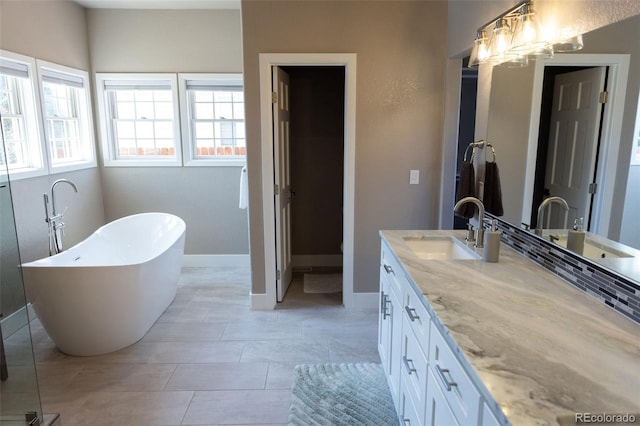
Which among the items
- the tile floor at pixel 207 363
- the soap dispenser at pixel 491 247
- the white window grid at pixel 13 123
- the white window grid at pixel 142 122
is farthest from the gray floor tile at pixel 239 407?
the white window grid at pixel 142 122

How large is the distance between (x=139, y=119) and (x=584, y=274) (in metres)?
4.61

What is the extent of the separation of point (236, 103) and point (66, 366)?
3.12 meters

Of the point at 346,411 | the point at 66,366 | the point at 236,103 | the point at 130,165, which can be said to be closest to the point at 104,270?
the point at 66,366

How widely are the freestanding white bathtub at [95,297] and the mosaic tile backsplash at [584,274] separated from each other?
252 centimetres

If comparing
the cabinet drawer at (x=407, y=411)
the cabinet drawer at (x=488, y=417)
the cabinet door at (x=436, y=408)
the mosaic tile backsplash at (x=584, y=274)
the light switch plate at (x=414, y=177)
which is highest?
the light switch plate at (x=414, y=177)

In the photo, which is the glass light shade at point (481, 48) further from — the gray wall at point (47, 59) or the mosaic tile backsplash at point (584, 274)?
the gray wall at point (47, 59)

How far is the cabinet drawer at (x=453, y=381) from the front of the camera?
1.16 m

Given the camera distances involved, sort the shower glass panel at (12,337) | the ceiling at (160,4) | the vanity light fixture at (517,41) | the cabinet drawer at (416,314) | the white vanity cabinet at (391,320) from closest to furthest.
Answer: the cabinet drawer at (416,314)
the vanity light fixture at (517,41)
the white vanity cabinet at (391,320)
the shower glass panel at (12,337)
the ceiling at (160,4)

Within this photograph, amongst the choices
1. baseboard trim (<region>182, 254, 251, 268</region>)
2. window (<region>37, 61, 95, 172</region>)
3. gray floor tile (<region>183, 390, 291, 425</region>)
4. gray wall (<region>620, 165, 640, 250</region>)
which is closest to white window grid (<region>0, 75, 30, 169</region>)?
window (<region>37, 61, 95, 172</region>)

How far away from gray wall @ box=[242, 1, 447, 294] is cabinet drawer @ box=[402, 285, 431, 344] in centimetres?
171

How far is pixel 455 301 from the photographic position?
5.10 feet

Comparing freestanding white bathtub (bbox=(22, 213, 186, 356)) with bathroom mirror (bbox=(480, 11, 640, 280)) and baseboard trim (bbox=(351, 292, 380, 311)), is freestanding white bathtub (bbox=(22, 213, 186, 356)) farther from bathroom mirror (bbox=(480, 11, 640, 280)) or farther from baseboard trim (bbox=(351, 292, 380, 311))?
bathroom mirror (bbox=(480, 11, 640, 280))

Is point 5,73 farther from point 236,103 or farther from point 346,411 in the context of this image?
point 346,411

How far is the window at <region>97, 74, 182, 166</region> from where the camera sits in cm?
461
